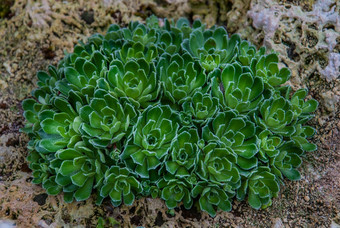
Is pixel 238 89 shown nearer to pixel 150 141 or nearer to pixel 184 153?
pixel 184 153

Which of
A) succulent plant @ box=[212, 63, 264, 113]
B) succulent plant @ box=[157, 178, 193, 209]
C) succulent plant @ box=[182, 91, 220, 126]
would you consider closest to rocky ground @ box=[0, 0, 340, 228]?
succulent plant @ box=[157, 178, 193, 209]

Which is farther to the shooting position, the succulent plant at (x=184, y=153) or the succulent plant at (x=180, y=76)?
the succulent plant at (x=180, y=76)

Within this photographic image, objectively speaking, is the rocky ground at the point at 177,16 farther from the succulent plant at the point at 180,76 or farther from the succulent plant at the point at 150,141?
the succulent plant at the point at 180,76

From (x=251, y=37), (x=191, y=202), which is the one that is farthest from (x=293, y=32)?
(x=191, y=202)

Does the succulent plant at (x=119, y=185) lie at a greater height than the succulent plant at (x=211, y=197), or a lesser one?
greater

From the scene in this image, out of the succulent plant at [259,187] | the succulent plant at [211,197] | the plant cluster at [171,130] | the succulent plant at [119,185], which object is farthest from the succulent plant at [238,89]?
the succulent plant at [119,185]
